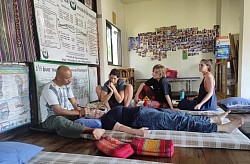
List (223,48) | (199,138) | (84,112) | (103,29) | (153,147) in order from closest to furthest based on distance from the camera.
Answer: (153,147) → (199,138) → (84,112) → (103,29) → (223,48)

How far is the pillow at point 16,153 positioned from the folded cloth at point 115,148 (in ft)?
1.83

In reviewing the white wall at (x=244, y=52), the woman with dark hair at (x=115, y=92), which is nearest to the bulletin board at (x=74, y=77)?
the woman with dark hair at (x=115, y=92)

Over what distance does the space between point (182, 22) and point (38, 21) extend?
459cm

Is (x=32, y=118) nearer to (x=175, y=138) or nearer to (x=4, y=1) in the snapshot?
(x=4, y=1)

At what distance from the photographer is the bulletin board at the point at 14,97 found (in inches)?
77.4

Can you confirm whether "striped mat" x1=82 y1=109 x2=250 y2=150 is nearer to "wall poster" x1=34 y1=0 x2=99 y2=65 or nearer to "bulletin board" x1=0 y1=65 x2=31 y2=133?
"bulletin board" x1=0 y1=65 x2=31 y2=133

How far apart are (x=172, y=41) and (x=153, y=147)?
15.8 feet

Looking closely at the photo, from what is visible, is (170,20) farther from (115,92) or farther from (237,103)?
(115,92)

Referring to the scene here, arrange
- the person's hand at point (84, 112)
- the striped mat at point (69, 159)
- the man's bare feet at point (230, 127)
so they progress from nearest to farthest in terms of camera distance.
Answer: the striped mat at point (69, 159), the man's bare feet at point (230, 127), the person's hand at point (84, 112)

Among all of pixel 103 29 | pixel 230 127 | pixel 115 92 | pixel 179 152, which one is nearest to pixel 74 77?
pixel 115 92

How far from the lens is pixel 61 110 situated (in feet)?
6.91

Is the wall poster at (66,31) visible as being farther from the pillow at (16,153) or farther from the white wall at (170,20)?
the white wall at (170,20)

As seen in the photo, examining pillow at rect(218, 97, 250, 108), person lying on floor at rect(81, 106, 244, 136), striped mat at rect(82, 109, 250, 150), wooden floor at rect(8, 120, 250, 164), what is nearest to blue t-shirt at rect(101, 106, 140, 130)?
person lying on floor at rect(81, 106, 244, 136)

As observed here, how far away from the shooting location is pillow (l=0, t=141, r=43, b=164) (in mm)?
1227
